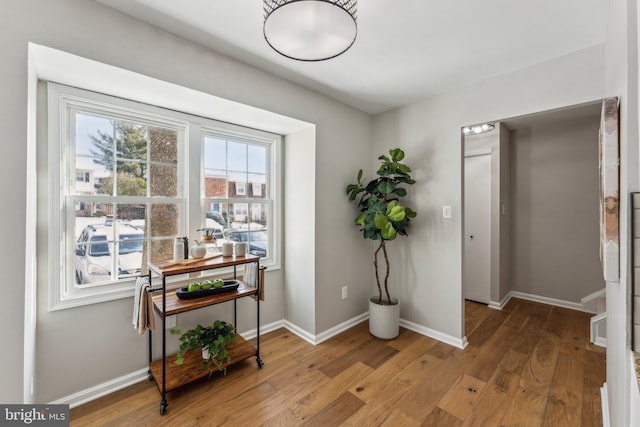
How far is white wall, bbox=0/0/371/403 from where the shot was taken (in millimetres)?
1246

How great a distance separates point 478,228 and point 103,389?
421cm

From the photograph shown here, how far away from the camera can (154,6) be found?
151cm

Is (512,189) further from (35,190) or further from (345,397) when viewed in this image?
(35,190)

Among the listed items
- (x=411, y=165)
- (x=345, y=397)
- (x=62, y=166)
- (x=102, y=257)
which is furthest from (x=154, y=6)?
(x=345, y=397)

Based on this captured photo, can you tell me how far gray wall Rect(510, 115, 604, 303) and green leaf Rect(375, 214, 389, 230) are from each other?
8.34ft

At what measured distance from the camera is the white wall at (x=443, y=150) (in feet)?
6.56

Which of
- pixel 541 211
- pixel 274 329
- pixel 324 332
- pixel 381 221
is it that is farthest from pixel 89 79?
pixel 541 211

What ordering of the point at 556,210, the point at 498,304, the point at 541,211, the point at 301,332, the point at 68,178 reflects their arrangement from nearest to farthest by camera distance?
1. the point at 68,178
2. the point at 301,332
3. the point at 498,304
4. the point at 556,210
5. the point at 541,211

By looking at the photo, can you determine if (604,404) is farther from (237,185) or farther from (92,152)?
(92,152)

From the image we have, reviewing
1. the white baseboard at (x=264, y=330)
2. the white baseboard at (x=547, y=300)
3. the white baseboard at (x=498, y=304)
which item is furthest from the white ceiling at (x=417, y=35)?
the white baseboard at (x=547, y=300)

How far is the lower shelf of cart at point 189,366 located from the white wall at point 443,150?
1738 mm

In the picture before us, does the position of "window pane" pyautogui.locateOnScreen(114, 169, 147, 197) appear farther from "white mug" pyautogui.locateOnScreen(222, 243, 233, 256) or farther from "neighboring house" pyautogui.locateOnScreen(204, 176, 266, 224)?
"white mug" pyautogui.locateOnScreen(222, 243, 233, 256)

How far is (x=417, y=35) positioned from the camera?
68.9 inches

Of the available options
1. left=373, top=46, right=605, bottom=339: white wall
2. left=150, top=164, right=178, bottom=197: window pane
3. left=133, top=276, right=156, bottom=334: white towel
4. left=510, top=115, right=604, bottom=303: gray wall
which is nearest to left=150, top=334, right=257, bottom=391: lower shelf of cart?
left=133, top=276, right=156, bottom=334: white towel
